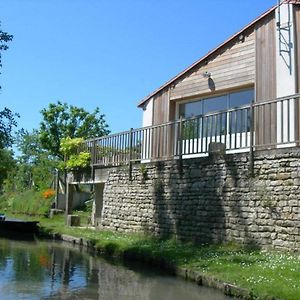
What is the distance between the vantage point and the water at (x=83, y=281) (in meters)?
8.73

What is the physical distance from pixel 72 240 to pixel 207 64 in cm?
779

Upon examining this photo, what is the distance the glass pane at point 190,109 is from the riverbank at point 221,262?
524 cm

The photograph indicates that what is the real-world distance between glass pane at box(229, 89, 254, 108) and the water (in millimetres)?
7020

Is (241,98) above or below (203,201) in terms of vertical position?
above

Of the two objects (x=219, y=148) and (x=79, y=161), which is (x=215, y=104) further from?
(x=79, y=161)

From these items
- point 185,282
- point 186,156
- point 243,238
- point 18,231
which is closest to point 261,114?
point 186,156

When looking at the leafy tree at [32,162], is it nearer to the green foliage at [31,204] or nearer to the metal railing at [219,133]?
the green foliage at [31,204]

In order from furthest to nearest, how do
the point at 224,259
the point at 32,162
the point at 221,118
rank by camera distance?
1. the point at 32,162
2. the point at 221,118
3. the point at 224,259

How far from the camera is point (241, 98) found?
1661 centimetres

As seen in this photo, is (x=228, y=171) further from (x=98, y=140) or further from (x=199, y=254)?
(x=98, y=140)

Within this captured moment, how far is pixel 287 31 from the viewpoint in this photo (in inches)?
598

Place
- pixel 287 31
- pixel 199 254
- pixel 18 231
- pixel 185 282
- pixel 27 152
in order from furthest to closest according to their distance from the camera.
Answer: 1. pixel 27 152
2. pixel 18 231
3. pixel 287 31
4. pixel 199 254
5. pixel 185 282

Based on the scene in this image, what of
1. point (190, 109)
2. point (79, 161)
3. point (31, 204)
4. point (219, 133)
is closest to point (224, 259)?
point (219, 133)

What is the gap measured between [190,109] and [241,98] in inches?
101
